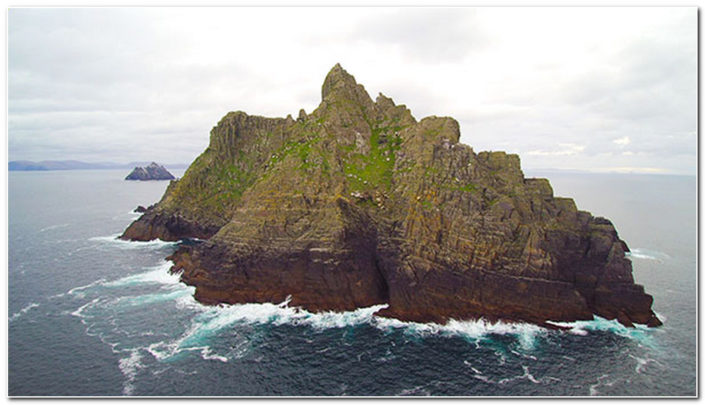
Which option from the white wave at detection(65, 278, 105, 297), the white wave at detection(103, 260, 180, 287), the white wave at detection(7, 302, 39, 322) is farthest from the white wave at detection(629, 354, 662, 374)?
the white wave at detection(65, 278, 105, 297)

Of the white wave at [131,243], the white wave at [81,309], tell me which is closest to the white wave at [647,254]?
the white wave at [81,309]

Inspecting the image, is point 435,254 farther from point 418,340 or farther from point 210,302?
point 210,302

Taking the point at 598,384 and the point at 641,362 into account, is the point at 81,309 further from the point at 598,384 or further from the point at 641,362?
the point at 641,362

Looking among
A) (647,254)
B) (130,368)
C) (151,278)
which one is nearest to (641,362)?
(647,254)

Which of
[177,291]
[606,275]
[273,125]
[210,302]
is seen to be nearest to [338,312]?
[210,302]

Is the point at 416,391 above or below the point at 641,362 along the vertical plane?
below

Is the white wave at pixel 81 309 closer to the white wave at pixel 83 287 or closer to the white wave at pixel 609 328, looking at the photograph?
the white wave at pixel 83 287
